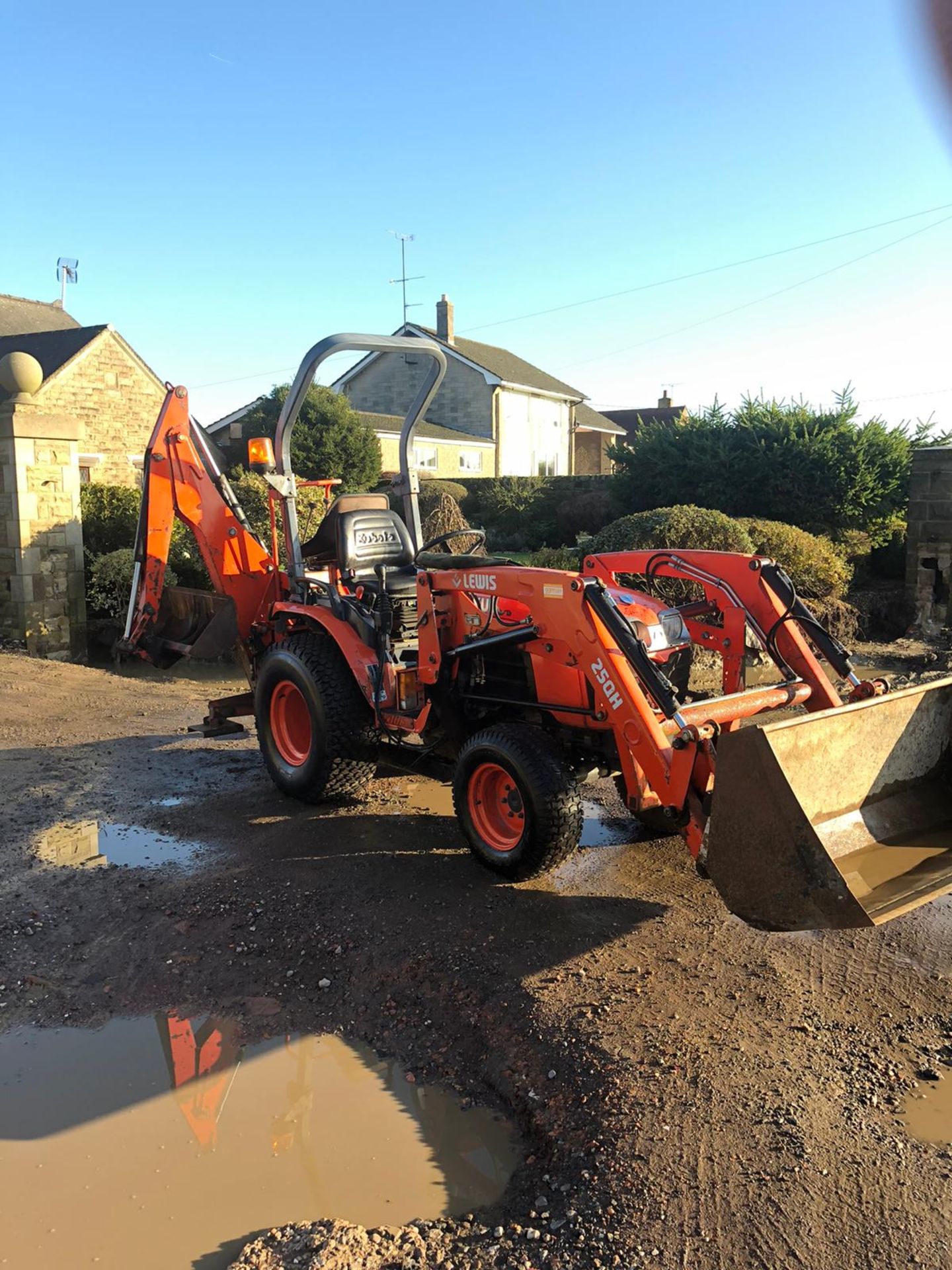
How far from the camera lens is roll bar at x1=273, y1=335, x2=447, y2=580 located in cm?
560

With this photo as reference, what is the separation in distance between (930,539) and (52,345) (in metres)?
20.2

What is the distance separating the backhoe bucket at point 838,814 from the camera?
3.27 m

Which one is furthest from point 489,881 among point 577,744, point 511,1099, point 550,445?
point 550,445

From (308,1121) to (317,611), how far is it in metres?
3.28

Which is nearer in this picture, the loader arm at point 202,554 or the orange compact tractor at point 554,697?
the orange compact tractor at point 554,697

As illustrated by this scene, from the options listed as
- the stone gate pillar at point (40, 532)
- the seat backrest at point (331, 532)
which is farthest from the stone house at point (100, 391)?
the seat backrest at point (331, 532)

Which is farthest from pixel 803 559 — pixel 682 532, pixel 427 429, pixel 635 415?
pixel 635 415

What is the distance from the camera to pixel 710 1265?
7.92 ft

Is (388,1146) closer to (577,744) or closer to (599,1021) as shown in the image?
(599,1021)

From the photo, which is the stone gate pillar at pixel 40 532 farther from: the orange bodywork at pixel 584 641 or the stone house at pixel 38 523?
the orange bodywork at pixel 584 641

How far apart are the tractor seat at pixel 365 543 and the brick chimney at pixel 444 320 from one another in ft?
91.3

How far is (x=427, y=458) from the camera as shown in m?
Result: 28.5

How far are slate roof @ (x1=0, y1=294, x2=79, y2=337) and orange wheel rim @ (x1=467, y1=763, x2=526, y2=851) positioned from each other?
84.0 ft

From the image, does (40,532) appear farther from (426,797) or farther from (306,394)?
(426,797)
